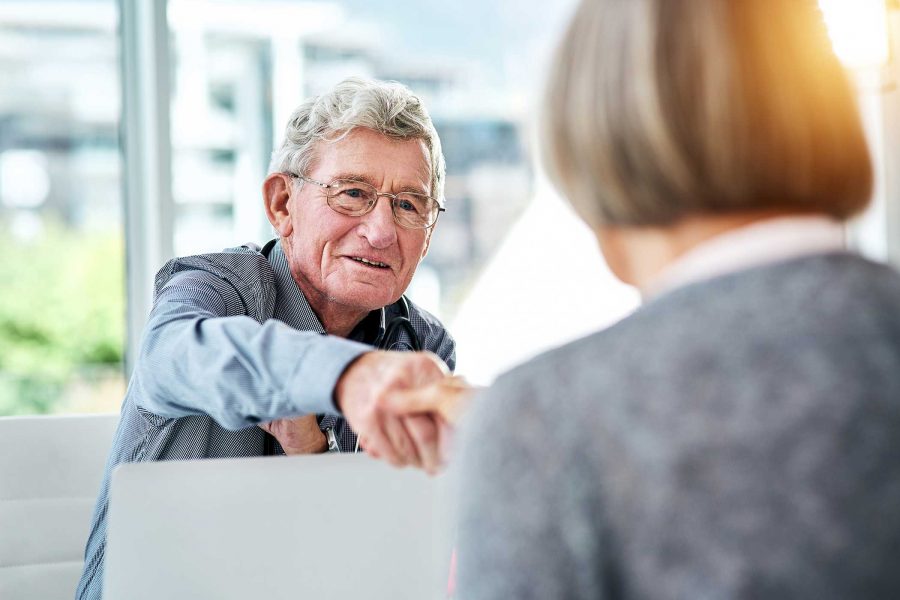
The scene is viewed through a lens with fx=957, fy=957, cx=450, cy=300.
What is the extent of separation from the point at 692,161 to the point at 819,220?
0.09m

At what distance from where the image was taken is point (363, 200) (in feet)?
5.44

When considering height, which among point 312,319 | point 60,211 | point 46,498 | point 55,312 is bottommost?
point 46,498

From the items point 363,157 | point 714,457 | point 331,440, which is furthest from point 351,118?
point 714,457

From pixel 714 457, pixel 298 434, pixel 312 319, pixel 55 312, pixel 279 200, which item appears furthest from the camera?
pixel 55 312

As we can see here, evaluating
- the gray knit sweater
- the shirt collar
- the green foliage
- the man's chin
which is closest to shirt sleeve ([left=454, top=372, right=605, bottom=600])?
the gray knit sweater

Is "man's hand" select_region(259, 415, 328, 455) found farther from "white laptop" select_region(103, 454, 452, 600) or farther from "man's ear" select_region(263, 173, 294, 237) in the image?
"man's ear" select_region(263, 173, 294, 237)

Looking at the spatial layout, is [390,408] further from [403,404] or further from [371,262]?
[371,262]

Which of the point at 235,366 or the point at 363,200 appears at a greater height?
the point at 363,200

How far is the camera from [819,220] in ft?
2.01

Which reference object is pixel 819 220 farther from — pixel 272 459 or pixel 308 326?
pixel 308 326

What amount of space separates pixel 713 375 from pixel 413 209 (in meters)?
1.21

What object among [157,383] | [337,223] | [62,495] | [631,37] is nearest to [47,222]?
[62,495]

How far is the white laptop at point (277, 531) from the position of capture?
1.03 metres

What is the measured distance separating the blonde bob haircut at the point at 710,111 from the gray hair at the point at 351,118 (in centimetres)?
103
